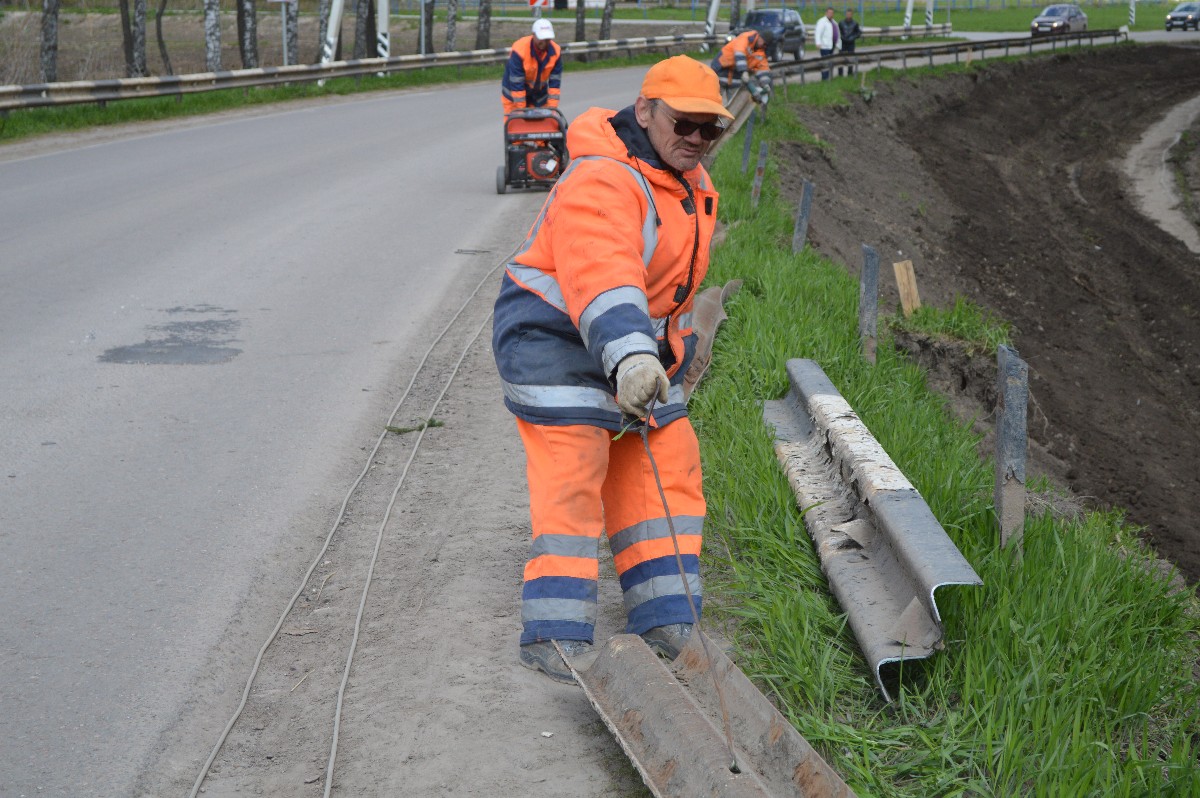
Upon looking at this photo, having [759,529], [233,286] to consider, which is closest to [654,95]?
[759,529]

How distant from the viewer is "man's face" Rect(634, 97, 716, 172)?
3.89 meters

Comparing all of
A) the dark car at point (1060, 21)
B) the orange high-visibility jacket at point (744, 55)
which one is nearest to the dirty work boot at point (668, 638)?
the orange high-visibility jacket at point (744, 55)

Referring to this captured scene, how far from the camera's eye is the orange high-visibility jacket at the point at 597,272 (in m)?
3.74

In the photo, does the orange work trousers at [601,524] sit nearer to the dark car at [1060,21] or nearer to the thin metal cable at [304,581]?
the thin metal cable at [304,581]

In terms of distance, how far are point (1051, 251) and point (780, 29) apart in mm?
20409

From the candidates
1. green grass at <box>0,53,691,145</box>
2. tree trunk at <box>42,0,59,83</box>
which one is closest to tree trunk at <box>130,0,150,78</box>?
green grass at <box>0,53,691,145</box>

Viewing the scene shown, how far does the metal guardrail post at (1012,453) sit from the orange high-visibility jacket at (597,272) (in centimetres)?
121

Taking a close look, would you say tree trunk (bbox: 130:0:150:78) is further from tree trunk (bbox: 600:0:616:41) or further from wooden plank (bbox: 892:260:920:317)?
wooden plank (bbox: 892:260:920:317)

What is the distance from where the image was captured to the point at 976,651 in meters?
3.82

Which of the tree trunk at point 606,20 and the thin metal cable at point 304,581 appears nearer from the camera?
the thin metal cable at point 304,581

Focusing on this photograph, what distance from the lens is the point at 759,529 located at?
4.93 m

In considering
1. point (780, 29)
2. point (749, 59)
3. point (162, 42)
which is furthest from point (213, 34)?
point (780, 29)

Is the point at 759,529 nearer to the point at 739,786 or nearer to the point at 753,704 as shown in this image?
the point at 753,704

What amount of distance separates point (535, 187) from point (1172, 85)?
1295 inches
